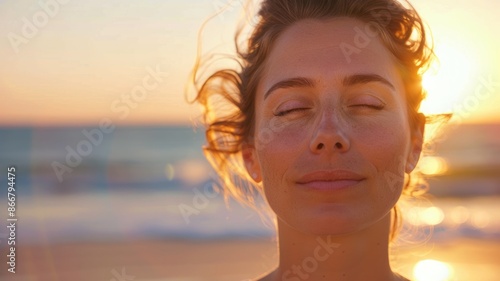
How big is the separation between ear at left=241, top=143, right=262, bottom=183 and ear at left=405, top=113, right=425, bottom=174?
2.49 feet

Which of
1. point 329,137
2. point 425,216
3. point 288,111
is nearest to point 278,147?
point 288,111

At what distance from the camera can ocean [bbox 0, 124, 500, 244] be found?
11.1 meters

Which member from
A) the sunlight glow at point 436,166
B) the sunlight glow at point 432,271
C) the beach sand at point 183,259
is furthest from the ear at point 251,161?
the sunlight glow at point 436,166

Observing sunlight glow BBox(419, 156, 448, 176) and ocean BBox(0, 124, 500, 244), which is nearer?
ocean BBox(0, 124, 500, 244)

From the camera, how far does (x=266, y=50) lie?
3711mm

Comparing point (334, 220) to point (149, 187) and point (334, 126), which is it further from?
point (149, 187)

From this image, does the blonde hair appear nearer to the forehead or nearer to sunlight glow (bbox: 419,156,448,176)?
the forehead

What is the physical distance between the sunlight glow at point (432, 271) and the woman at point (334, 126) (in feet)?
15.4

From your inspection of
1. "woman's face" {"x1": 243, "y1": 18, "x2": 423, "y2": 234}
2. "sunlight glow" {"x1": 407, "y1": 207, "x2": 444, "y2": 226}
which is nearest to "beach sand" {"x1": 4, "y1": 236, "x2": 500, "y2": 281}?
"sunlight glow" {"x1": 407, "y1": 207, "x2": 444, "y2": 226}

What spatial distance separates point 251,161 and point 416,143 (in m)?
0.87

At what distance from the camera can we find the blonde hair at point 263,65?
360 centimetres

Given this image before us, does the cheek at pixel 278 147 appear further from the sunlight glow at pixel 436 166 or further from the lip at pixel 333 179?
the sunlight glow at pixel 436 166

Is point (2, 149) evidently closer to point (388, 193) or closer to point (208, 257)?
point (208, 257)

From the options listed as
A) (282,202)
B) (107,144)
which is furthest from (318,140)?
(107,144)
